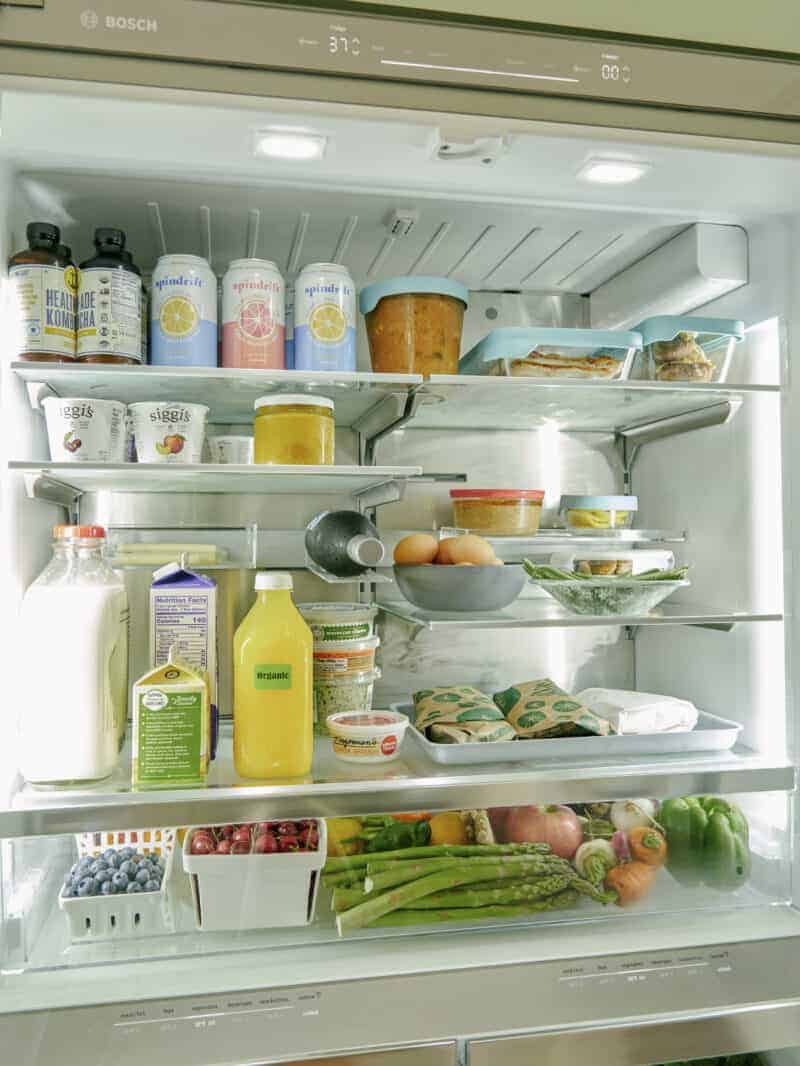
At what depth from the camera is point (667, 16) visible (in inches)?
40.4

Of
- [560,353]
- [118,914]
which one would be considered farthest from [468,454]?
[118,914]

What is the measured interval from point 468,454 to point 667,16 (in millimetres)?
813

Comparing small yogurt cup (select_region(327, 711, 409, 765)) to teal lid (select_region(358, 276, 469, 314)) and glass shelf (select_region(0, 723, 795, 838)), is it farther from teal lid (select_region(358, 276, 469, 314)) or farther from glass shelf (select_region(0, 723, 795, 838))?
teal lid (select_region(358, 276, 469, 314))

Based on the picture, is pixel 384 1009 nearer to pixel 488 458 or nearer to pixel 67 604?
pixel 67 604

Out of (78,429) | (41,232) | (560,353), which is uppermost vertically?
(41,232)

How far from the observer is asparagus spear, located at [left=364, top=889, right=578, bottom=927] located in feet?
3.98

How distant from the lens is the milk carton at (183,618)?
1178 millimetres

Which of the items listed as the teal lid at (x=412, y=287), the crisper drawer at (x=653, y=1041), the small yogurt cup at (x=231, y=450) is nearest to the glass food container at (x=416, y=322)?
the teal lid at (x=412, y=287)

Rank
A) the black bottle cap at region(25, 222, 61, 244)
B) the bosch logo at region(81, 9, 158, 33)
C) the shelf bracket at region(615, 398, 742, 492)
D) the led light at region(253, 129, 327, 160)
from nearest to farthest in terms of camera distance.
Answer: the bosch logo at region(81, 9, 158, 33), the led light at region(253, 129, 327, 160), the black bottle cap at region(25, 222, 61, 244), the shelf bracket at region(615, 398, 742, 492)

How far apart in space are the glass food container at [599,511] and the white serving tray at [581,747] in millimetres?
378

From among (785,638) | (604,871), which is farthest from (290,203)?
(604,871)

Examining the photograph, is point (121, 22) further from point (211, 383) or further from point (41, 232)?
point (211, 383)

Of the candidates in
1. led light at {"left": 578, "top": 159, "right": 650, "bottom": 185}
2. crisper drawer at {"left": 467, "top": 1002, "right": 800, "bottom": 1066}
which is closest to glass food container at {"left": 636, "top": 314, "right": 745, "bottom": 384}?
led light at {"left": 578, "top": 159, "right": 650, "bottom": 185}

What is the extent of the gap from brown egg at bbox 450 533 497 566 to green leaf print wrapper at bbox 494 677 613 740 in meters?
0.24
